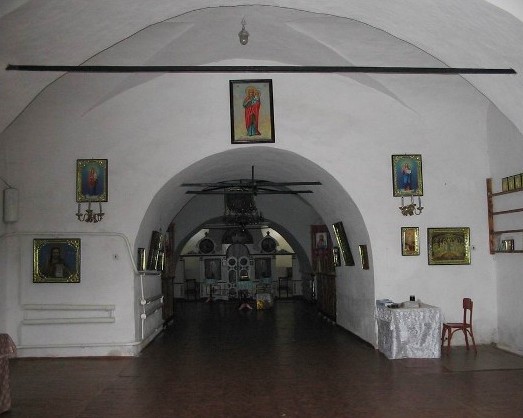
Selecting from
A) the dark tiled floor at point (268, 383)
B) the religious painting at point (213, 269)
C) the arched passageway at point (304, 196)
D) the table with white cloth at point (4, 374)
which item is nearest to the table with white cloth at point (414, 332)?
the dark tiled floor at point (268, 383)

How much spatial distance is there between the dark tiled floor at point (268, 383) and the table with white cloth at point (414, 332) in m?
0.26

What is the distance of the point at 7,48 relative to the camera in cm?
663

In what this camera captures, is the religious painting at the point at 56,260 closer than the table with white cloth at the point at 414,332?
No

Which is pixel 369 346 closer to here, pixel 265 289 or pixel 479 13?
pixel 479 13

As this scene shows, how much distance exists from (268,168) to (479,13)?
7.11 m

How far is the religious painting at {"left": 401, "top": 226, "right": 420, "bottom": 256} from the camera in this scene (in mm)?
10625

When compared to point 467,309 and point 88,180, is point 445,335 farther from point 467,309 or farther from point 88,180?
point 88,180

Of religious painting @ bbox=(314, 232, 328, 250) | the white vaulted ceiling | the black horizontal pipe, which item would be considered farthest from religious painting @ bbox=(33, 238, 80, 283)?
religious painting @ bbox=(314, 232, 328, 250)

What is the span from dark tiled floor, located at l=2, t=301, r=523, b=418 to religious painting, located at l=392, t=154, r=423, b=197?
2.84 metres

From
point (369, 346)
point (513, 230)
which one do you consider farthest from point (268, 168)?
point (513, 230)

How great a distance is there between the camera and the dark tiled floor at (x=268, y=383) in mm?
6695

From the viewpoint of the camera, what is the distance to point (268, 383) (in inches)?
317

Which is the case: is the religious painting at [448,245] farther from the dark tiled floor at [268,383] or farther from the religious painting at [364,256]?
the dark tiled floor at [268,383]

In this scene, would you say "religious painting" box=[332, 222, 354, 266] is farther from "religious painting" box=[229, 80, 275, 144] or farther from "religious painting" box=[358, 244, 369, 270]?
"religious painting" box=[229, 80, 275, 144]
